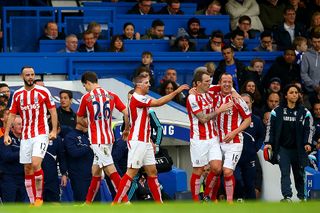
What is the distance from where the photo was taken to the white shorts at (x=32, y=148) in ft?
56.5

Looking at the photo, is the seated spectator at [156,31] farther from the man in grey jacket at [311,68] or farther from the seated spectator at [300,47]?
the man in grey jacket at [311,68]

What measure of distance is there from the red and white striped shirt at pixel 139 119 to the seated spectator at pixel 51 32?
17.8ft

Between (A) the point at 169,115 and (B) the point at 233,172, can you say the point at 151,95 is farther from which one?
(B) the point at 233,172

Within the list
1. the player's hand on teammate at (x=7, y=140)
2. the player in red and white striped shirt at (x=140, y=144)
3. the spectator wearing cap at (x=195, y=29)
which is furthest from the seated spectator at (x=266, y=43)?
the player's hand on teammate at (x=7, y=140)

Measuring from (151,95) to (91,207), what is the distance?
10.2m

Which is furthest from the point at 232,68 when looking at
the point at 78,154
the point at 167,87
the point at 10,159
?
the point at 10,159

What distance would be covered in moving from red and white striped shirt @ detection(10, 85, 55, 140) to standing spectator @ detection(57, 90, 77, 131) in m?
1.54

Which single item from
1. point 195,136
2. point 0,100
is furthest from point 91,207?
point 0,100

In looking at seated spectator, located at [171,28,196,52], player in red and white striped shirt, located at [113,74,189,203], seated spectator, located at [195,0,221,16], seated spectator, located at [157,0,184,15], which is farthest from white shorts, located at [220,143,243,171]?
seated spectator, located at [195,0,221,16]

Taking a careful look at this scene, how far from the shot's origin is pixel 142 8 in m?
23.4

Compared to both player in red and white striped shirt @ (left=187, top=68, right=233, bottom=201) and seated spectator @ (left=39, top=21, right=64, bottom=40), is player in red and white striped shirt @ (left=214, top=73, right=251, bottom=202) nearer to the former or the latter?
player in red and white striped shirt @ (left=187, top=68, right=233, bottom=201)

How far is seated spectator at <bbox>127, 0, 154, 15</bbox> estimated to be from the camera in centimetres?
2336

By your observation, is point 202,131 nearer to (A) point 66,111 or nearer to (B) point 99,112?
(B) point 99,112

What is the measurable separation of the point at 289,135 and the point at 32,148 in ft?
12.0
